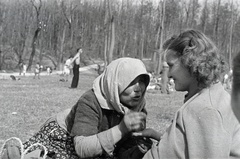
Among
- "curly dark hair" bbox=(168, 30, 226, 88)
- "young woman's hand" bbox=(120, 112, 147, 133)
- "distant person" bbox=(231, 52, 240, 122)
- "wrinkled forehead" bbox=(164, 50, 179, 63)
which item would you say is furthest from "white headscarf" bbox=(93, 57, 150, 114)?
"distant person" bbox=(231, 52, 240, 122)

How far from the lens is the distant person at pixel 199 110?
1837 mm

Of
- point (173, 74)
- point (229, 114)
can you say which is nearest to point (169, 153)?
point (229, 114)

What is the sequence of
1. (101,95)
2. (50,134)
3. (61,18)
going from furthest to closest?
(61,18)
(50,134)
(101,95)

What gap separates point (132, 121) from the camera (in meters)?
2.34

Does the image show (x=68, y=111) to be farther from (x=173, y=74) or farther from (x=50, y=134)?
(x=173, y=74)

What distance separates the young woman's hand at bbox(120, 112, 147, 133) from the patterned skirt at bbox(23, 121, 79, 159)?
19.7 inches

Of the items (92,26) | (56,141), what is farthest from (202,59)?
(92,26)

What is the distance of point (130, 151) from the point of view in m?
2.58

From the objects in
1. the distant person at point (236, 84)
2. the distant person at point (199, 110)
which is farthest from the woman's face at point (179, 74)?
the distant person at point (236, 84)

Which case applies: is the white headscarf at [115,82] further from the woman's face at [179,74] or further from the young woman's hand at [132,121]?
the woman's face at [179,74]

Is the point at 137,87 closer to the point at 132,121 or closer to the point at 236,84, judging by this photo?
the point at 132,121

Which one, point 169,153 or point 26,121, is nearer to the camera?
point 169,153

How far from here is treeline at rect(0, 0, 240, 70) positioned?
48.4 metres

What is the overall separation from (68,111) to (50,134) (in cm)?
22
